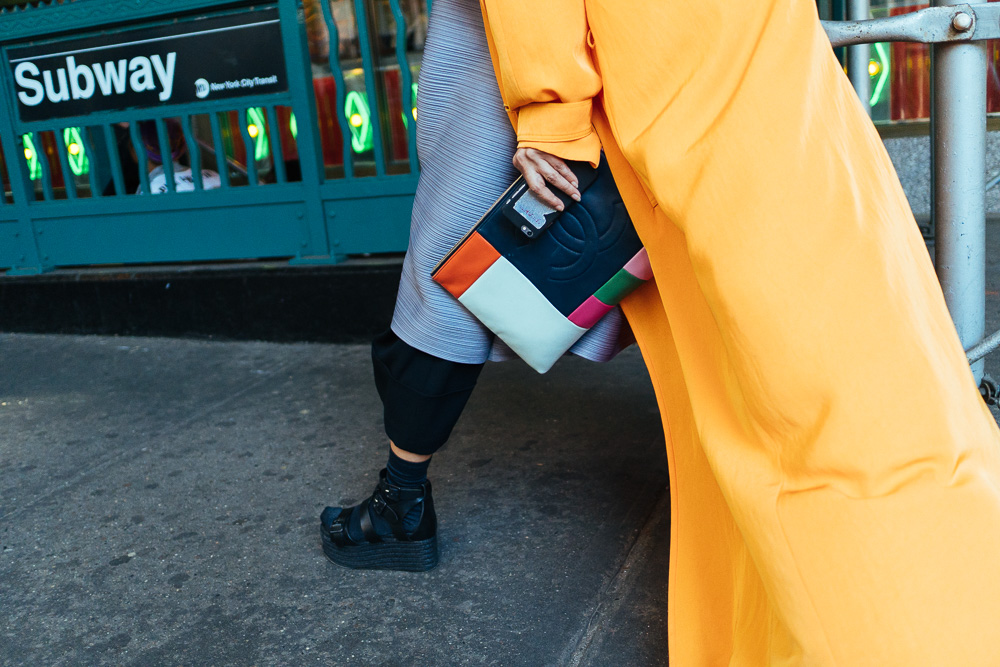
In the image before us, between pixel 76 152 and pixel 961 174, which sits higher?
pixel 961 174

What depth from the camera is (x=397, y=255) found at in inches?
154

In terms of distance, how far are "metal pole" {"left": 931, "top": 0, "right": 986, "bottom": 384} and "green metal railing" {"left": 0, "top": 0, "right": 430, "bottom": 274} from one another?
2370 millimetres

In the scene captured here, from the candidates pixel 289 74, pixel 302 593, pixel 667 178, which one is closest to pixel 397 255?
pixel 289 74

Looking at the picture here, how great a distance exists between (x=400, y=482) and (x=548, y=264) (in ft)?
2.41

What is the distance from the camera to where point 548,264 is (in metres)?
1.55

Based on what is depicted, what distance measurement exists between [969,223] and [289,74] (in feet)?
9.42

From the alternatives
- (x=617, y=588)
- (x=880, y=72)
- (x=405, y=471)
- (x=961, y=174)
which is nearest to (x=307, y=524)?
(x=405, y=471)

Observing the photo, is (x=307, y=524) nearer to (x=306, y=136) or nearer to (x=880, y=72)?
(x=306, y=136)

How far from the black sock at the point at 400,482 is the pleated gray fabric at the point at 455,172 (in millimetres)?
352

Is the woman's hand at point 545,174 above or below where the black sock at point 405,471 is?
above

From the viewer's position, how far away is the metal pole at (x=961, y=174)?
1561 mm

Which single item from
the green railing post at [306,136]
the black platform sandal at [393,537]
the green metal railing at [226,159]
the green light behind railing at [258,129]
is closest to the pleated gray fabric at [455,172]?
the black platform sandal at [393,537]

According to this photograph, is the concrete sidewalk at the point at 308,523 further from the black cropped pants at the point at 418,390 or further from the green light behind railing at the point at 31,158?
the green light behind railing at the point at 31,158

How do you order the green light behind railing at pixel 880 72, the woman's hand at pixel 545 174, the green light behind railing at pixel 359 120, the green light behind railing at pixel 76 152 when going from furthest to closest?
the green light behind railing at pixel 880 72 → the green light behind railing at pixel 76 152 → the green light behind railing at pixel 359 120 → the woman's hand at pixel 545 174
